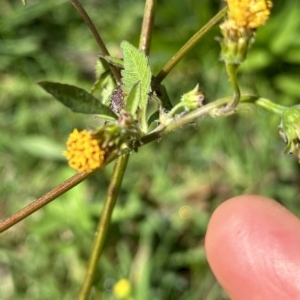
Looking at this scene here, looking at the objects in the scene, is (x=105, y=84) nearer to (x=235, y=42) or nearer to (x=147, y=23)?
(x=147, y=23)

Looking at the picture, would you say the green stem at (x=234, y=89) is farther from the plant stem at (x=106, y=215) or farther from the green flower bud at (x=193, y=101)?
the plant stem at (x=106, y=215)

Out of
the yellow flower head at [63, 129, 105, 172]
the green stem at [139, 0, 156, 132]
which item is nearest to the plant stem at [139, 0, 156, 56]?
the green stem at [139, 0, 156, 132]

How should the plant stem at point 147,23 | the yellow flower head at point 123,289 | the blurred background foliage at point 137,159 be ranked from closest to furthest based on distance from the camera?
the plant stem at point 147,23, the yellow flower head at point 123,289, the blurred background foliage at point 137,159

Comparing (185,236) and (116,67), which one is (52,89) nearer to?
(116,67)

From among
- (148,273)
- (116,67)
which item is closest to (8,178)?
(148,273)

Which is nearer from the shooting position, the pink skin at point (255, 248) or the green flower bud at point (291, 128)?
the green flower bud at point (291, 128)

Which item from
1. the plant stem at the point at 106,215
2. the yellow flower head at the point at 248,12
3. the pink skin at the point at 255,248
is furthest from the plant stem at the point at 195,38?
the pink skin at the point at 255,248

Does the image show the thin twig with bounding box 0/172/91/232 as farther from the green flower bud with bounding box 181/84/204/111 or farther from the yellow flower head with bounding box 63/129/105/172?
the green flower bud with bounding box 181/84/204/111
